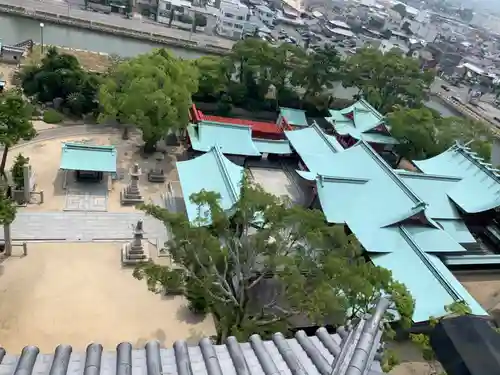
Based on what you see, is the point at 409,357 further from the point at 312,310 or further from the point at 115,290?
the point at 115,290

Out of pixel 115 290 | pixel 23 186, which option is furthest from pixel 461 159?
pixel 23 186

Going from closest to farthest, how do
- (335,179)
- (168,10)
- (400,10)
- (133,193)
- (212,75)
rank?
(133,193) → (335,179) → (212,75) → (168,10) → (400,10)

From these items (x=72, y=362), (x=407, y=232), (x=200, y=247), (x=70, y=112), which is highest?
(x=72, y=362)

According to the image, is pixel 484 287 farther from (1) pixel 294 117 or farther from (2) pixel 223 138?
(1) pixel 294 117

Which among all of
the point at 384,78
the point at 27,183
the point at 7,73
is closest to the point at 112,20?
the point at 7,73

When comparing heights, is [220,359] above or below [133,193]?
above
